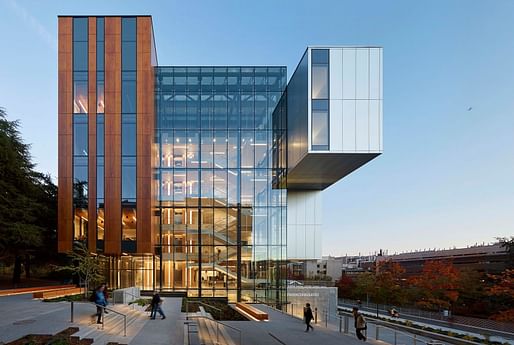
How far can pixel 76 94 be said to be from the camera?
29969 millimetres

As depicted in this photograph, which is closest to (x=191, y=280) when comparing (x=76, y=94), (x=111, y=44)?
(x=76, y=94)

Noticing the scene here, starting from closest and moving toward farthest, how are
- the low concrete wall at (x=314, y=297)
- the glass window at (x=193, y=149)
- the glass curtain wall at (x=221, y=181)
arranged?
the glass curtain wall at (x=221, y=181) → the glass window at (x=193, y=149) → the low concrete wall at (x=314, y=297)

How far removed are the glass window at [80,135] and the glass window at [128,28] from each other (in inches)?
277

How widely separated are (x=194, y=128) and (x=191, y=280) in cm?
1341

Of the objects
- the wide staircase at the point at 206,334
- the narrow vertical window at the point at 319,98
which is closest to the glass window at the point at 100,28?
the narrow vertical window at the point at 319,98

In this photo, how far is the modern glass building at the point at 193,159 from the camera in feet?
91.5

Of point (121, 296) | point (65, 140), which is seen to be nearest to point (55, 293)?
point (121, 296)

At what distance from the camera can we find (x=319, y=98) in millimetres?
24688

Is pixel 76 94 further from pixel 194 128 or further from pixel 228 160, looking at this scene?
pixel 228 160

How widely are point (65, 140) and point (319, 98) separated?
19.8m

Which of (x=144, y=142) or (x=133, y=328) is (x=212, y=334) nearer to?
(x=133, y=328)

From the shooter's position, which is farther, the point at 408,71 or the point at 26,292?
the point at 408,71

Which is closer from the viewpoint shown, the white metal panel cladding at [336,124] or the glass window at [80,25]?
the white metal panel cladding at [336,124]

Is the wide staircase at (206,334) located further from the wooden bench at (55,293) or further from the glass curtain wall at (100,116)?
the glass curtain wall at (100,116)
